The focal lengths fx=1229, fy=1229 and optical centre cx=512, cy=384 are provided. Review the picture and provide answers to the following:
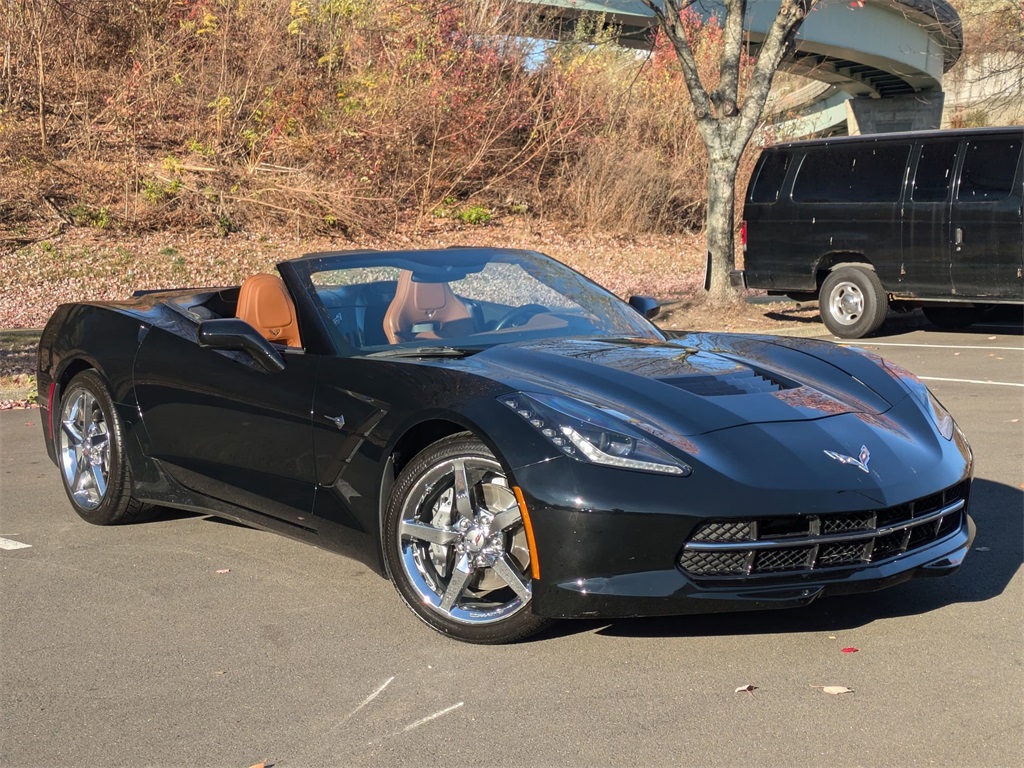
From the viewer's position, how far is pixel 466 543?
13.7 feet

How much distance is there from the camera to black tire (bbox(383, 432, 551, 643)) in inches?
160

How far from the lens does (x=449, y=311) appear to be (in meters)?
5.28

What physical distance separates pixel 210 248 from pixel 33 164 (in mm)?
3293

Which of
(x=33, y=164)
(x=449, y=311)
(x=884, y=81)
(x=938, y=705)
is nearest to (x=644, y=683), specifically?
(x=938, y=705)

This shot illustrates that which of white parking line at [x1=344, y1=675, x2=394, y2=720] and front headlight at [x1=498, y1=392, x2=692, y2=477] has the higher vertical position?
front headlight at [x1=498, y1=392, x2=692, y2=477]

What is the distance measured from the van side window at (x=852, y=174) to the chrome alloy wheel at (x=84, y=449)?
33.3 ft

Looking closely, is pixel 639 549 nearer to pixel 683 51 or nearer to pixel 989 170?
pixel 989 170

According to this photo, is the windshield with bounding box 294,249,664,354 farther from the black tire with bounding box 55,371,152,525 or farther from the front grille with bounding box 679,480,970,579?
the front grille with bounding box 679,480,970,579

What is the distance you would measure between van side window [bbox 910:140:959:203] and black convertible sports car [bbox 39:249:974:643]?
8616mm

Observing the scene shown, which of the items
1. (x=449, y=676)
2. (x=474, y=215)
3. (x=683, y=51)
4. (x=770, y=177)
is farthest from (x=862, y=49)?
(x=449, y=676)

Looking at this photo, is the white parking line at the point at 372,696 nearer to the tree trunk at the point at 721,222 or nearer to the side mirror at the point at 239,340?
the side mirror at the point at 239,340

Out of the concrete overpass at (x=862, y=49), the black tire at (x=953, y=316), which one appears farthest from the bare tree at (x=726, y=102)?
the concrete overpass at (x=862, y=49)

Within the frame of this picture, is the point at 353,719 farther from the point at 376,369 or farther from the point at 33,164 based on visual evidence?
the point at 33,164

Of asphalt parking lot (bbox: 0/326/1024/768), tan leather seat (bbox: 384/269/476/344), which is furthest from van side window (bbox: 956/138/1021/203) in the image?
tan leather seat (bbox: 384/269/476/344)
